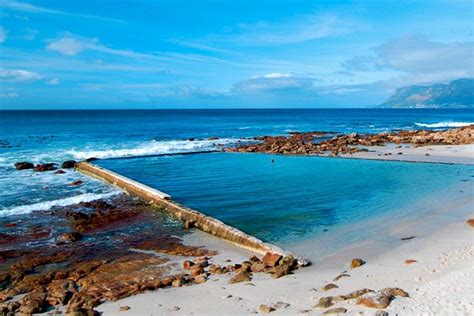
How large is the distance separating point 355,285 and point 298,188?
11.6 meters

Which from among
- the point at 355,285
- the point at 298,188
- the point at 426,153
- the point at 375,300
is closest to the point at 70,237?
the point at 355,285

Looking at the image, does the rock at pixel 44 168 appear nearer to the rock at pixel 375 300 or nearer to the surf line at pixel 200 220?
the surf line at pixel 200 220

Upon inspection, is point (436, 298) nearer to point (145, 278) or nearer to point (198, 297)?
point (198, 297)

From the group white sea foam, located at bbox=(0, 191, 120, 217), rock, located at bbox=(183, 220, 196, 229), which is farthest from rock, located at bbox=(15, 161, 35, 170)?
rock, located at bbox=(183, 220, 196, 229)

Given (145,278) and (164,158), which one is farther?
(164,158)

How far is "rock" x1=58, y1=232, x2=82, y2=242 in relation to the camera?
13.1 metres

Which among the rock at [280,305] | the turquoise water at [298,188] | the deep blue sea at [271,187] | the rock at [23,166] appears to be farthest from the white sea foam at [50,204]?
the rock at [280,305]

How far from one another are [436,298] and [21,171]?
27.9m

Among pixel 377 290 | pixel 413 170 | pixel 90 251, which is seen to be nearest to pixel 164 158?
pixel 413 170

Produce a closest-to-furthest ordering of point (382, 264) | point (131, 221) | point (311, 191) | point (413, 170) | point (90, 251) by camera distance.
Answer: point (382, 264), point (90, 251), point (131, 221), point (311, 191), point (413, 170)

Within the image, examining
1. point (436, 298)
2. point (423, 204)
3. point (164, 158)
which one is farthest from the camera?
point (164, 158)

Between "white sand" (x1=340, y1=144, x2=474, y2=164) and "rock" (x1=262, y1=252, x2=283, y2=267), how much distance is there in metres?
22.1

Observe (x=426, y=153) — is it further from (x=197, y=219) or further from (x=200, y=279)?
(x=200, y=279)

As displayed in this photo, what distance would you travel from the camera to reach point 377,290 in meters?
8.47
